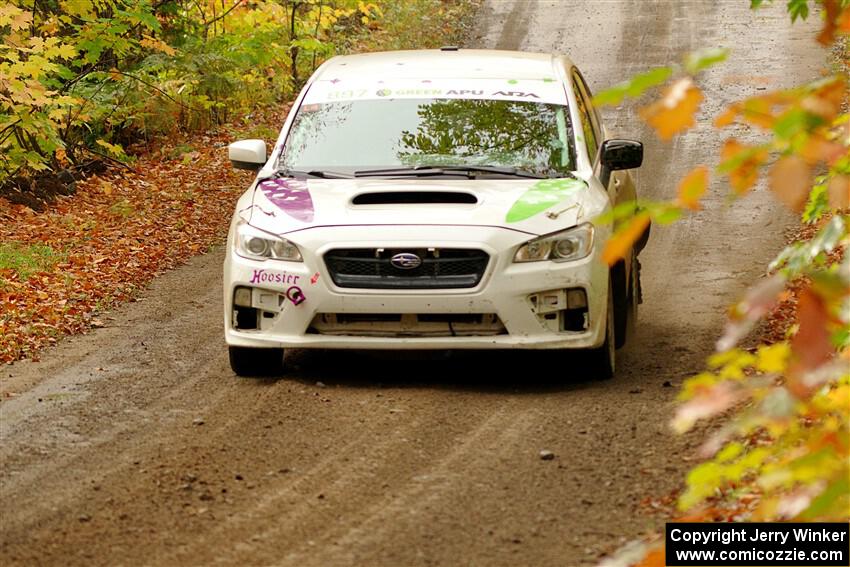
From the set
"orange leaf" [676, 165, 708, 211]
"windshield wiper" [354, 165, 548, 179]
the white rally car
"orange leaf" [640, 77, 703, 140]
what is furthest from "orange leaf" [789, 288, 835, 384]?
"windshield wiper" [354, 165, 548, 179]

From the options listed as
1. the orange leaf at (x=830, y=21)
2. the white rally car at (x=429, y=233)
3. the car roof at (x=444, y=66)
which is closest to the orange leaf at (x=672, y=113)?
the orange leaf at (x=830, y=21)

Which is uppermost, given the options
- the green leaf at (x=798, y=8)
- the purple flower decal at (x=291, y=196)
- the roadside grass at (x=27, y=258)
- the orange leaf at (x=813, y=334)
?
the green leaf at (x=798, y=8)

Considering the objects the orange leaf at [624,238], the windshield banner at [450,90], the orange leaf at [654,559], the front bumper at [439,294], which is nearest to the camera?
the orange leaf at [624,238]

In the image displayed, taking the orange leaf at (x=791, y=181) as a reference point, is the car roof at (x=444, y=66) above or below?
below

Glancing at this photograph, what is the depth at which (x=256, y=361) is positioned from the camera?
8.12m

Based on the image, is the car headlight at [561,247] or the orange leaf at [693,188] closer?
the orange leaf at [693,188]

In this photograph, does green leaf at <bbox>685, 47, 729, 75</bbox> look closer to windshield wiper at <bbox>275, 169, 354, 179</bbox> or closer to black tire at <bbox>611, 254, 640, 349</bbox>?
black tire at <bbox>611, 254, 640, 349</bbox>

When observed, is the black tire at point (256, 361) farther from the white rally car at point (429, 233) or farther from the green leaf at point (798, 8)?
the green leaf at point (798, 8)

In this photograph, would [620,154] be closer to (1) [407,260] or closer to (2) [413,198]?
(2) [413,198]

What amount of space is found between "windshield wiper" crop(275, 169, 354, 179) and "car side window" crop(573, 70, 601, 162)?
1599mm

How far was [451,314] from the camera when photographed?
751 cm

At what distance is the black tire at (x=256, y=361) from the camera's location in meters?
8.06

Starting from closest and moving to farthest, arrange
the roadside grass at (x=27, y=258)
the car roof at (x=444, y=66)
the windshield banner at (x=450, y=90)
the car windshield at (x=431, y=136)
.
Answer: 1. the car windshield at (x=431, y=136)
2. the windshield banner at (x=450, y=90)
3. the car roof at (x=444, y=66)
4. the roadside grass at (x=27, y=258)

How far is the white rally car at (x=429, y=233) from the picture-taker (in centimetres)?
748
